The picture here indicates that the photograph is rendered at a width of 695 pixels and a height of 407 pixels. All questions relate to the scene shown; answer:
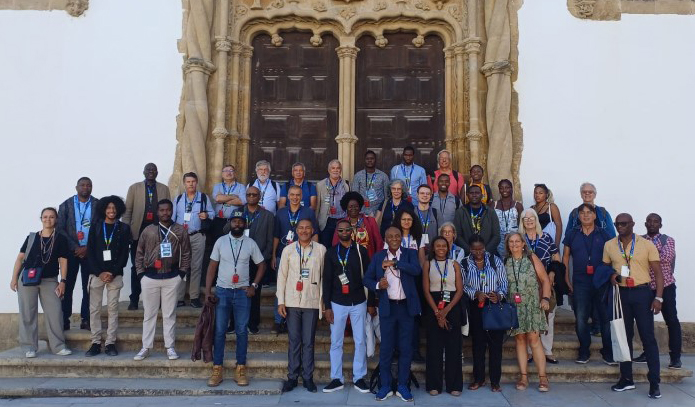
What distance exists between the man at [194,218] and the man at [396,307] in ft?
8.58

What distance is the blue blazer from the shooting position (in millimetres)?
5211

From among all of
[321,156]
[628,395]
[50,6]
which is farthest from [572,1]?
[50,6]

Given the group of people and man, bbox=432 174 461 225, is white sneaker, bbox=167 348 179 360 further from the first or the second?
man, bbox=432 174 461 225

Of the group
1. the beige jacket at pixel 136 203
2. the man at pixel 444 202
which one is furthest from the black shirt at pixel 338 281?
the beige jacket at pixel 136 203

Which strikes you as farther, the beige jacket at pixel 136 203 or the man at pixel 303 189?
the beige jacket at pixel 136 203

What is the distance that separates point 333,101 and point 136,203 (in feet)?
11.0

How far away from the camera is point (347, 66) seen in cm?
856

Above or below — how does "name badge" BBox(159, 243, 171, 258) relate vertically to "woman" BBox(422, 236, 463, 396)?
above

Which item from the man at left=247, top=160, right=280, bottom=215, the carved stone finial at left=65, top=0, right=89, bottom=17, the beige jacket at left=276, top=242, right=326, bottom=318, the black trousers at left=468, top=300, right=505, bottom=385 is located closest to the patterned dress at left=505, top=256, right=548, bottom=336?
the black trousers at left=468, top=300, right=505, bottom=385

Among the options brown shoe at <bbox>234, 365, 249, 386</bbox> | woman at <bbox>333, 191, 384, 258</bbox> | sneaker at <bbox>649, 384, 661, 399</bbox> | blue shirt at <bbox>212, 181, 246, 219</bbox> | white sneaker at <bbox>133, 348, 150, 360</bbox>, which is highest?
blue shirt at <bbox>212, 181, 246, 219</bbox>

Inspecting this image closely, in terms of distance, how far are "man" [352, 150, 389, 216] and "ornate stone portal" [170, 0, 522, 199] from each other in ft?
4.11

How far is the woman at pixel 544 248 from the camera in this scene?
5961 millimetres

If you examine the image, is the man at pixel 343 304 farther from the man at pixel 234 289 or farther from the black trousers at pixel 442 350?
the man at pixel 234 289

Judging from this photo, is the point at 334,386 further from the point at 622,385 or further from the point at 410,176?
the point at 410,176
